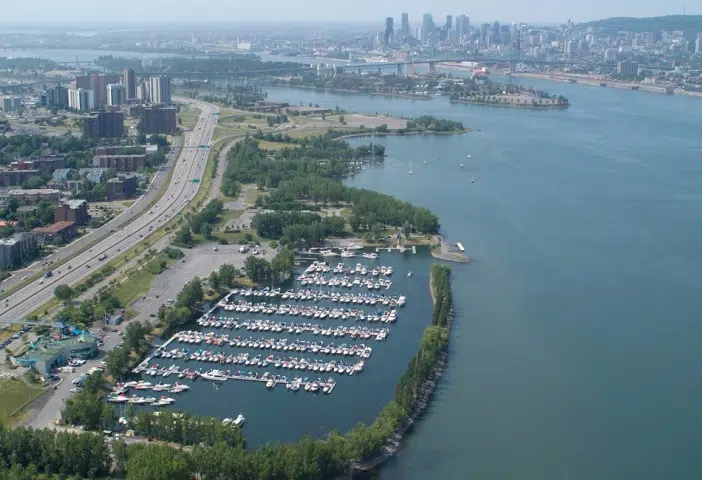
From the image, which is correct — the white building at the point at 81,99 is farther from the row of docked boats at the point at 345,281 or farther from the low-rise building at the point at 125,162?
the row of docked boats at the point at 345,281

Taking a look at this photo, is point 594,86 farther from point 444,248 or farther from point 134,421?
point 134,421

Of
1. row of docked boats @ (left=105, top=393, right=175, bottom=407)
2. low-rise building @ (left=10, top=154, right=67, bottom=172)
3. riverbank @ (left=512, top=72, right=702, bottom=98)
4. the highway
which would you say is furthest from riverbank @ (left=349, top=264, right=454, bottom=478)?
riverbank @ (left=512, top=72, right=702, bottom=98)

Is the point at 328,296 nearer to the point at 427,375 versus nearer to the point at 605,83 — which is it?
the point at 427,375

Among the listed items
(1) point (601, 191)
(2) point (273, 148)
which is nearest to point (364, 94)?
(2) point (273, 148)

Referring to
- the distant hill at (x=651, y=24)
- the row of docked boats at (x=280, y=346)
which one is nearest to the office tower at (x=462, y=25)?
the distant hill at (x=651, y=24)

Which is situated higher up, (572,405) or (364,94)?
(364,94)

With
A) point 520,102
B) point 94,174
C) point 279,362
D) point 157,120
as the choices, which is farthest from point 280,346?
point 520,102

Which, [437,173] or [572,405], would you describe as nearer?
[572,405]
